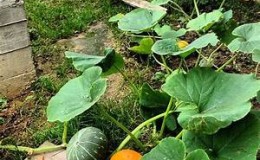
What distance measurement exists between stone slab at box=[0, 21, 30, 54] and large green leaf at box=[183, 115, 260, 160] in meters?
1.41

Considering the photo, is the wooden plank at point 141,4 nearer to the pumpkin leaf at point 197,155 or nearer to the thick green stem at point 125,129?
the thick green stem at point 125,129

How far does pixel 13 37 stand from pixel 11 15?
5.7 inches

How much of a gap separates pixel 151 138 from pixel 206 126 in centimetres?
65

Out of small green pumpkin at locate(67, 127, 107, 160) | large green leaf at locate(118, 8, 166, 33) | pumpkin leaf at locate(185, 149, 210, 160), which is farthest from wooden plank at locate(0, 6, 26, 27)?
pumpkin leaf at locate(185, 149, 210, 160)

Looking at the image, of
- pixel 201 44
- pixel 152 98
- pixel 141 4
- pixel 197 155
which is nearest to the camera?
pixel 197 155

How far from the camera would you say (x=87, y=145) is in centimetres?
264

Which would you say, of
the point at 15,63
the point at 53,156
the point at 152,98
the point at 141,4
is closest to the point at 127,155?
the point at 152,98

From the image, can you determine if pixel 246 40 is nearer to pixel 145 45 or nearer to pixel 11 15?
pixel 145 45

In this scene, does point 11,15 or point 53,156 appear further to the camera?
point 11,15

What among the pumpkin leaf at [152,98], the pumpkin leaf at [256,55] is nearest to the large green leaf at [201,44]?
the pumpkin leaf at [256,55]

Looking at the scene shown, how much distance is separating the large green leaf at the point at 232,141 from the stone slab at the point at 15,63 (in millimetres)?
1418

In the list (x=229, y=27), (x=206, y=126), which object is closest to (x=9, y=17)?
(x=229, y=27)

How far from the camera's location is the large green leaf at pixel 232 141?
2182 mm

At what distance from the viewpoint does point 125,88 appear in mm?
3359
